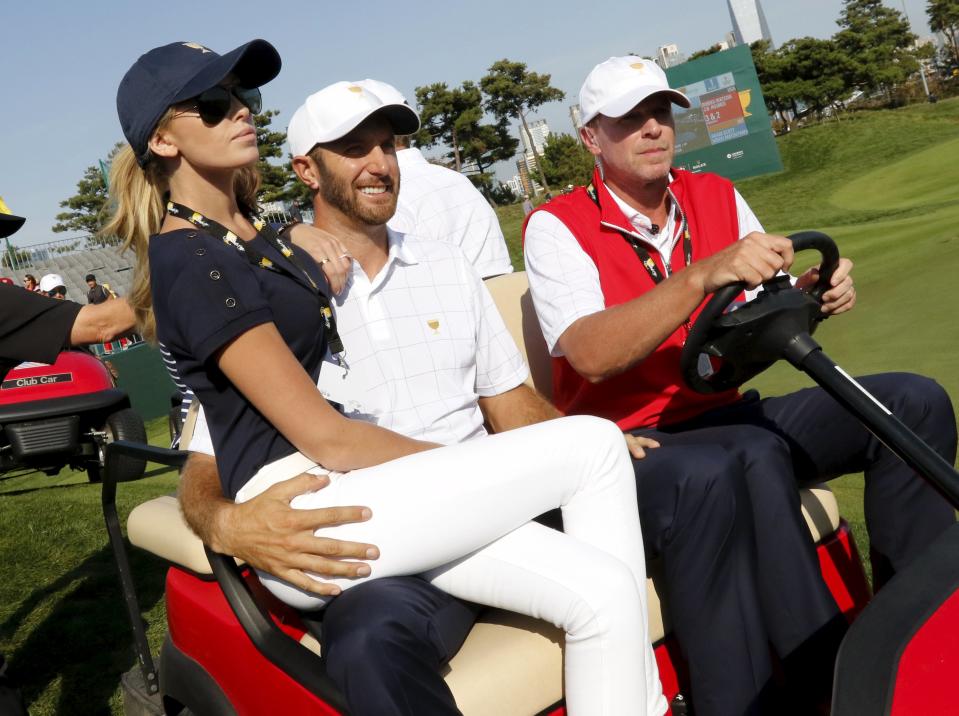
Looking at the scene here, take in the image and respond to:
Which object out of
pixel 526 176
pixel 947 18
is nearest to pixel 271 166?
pixel 526 176

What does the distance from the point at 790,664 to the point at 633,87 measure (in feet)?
4.92

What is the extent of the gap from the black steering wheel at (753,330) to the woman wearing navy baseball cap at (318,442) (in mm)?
259

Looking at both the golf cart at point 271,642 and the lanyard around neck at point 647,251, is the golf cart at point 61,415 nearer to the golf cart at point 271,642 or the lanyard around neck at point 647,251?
the golf cart at point 271,642

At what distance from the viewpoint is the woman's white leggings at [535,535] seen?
1.70m

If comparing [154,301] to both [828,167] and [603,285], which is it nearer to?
[603,285]

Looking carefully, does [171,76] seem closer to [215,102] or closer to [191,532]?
[215,102]

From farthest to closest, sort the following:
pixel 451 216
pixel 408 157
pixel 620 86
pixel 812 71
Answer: pixel 812 71, pixel 408 157, pixel 451 216, pixel 620 86

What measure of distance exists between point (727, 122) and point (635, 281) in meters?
25.1

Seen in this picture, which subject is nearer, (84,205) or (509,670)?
(509,670)

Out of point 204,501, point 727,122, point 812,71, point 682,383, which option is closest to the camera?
point 204,501

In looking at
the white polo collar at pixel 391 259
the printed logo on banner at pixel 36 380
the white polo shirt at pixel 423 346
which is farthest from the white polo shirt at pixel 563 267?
the printed logo on banner at pixel 36 380

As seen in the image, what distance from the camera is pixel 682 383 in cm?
256

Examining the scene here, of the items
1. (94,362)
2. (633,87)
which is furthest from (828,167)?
(633,87)

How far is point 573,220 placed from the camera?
8.69 ft
